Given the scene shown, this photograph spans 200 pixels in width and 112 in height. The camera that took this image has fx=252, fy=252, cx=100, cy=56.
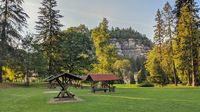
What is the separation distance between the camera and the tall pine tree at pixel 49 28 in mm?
41969

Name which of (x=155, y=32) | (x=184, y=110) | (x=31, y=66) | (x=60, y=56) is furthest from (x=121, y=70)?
(x=184, y=110)

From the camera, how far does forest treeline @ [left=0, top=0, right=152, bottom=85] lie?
37.6 meters

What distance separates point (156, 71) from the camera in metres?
43.2

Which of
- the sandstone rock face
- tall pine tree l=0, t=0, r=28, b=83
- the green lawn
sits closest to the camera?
the green lawn

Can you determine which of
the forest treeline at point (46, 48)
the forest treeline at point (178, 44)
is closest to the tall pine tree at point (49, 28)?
the forest treeline at point (46, 48)

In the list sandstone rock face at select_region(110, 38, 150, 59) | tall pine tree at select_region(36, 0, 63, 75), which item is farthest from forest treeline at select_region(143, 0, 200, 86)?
Answer: sandstone rock face at select_region(110, 38, 150, 59)

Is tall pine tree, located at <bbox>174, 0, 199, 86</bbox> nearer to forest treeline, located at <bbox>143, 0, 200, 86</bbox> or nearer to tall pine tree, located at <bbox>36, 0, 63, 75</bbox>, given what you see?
forest treeline, located at <bbox>143, 0, 200, 86</bbox>

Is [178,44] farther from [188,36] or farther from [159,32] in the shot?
[159,32]

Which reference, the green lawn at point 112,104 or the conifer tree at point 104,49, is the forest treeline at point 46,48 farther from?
the green lawn at point 112,104

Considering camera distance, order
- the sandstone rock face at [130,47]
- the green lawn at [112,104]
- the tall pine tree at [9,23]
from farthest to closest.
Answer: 1. the sandstone rock face at [130,47]
2. the tall pine tree at [9,23]
3. the green lawn at [112,104]

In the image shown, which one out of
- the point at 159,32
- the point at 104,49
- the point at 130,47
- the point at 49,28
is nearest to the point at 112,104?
the point at 49,28

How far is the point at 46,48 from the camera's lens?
137 feet

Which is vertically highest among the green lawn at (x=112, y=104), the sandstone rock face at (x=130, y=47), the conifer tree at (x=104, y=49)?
the sandstone rock face at (x=130, y=47)

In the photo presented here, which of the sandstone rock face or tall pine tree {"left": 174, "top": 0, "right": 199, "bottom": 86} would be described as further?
the sandstone rock face
